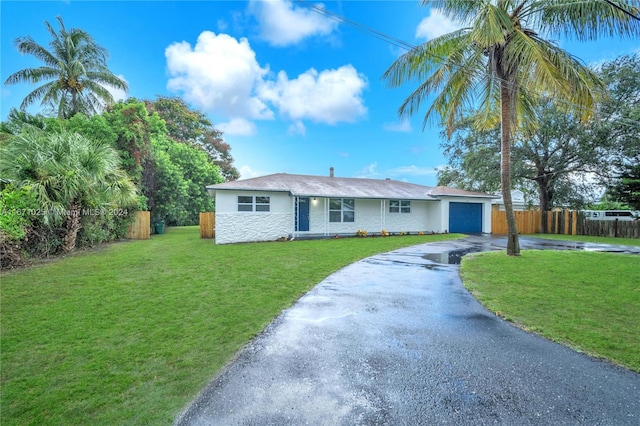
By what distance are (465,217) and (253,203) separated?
538 inches

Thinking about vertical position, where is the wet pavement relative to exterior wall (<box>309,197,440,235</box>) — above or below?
below

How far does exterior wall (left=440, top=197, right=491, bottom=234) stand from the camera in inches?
722

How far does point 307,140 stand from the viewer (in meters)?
24.7

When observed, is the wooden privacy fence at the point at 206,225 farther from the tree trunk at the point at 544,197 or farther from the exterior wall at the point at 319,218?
the tree trunk at the point at 544,197

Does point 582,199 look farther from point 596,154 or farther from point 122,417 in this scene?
point 122,417

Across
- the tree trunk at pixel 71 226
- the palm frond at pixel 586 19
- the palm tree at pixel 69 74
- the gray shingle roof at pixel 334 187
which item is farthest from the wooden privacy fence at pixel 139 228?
the palm frond at pixel 586 19

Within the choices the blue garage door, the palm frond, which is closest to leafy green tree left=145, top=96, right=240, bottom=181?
the blue garage door

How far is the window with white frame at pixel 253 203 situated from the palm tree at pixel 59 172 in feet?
17.5

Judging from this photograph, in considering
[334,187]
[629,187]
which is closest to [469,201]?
[629,187]

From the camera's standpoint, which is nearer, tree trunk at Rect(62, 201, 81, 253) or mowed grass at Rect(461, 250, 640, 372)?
mowed grass at Rect(461, 250, 640, 372)

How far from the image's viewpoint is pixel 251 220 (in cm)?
1438

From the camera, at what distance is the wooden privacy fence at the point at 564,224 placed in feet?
56.8

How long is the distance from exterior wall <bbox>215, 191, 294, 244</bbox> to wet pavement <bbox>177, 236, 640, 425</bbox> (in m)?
10.3

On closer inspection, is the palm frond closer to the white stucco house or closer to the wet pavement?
the wet pavement
